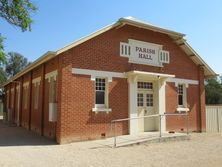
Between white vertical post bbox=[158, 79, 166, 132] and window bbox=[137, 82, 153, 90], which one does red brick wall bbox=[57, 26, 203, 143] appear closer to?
white vertical post bbox=[158, 79, 166, 132]

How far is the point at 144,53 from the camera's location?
54.1 ft

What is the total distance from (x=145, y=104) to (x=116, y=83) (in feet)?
8.32

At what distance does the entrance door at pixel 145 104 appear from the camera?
16.2 metres

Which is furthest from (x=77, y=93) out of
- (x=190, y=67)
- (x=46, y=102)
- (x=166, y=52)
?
(x=190, y=67)

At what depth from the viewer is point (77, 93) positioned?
13.7 meters

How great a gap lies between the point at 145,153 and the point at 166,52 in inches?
325

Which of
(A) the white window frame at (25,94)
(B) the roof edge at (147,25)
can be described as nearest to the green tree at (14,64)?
(A) the white window frame at (25,94)

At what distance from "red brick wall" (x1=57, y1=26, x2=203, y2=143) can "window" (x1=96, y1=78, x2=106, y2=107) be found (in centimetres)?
38

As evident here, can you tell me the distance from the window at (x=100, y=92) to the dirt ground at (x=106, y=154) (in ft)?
7.23

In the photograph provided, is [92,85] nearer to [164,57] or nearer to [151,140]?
[151,140]

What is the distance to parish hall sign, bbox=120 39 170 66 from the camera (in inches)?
624

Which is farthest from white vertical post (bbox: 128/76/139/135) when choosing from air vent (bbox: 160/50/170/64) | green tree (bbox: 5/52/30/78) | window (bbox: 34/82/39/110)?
green tree (bbox: 5/52/30/78)

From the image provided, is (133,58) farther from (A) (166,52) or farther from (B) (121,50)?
(A) (166,52)

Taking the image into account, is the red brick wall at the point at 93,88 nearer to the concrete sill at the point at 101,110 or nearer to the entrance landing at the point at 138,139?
the concrete sill at the point at 101,110
